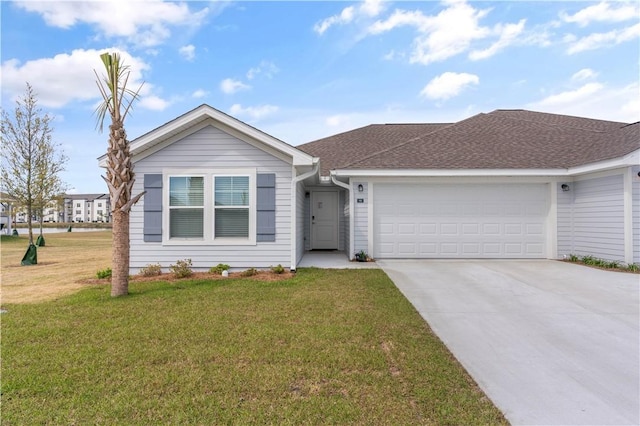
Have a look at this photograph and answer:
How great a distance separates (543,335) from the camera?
3965mm

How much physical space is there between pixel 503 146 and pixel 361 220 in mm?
5337

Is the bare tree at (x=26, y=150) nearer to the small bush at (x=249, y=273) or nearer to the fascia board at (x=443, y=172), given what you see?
the small bush at (x=249, y=273)

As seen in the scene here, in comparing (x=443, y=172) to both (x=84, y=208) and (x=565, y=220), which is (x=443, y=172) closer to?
(x=565, y=220)

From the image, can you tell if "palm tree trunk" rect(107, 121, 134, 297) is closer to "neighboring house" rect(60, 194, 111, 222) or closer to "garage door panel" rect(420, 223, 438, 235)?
"garage door panel" rect(420, 223, 438, 235)

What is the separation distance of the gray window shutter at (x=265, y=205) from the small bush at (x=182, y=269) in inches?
66.7

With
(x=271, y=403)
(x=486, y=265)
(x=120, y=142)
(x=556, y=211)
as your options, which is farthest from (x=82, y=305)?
(x=556, y=211)

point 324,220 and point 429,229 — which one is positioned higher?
point 324,220

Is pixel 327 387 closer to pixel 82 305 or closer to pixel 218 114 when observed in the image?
pixel 82 305

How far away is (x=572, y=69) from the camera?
1130 centimetres

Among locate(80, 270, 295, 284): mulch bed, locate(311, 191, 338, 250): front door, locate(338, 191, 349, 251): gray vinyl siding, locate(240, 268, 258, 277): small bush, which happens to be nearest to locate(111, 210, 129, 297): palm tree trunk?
locate(80, 270, 295, 284): mulch bed

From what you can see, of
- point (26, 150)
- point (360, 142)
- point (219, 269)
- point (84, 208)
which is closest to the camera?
Result: point (219, 269)

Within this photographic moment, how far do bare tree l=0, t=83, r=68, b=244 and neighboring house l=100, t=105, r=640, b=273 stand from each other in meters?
13.0

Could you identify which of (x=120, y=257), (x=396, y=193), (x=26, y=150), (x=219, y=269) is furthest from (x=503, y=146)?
(x=26, y=150)

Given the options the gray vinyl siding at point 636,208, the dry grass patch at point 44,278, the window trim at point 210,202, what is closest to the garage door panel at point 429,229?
the gray vinyl siding at point 636,208
